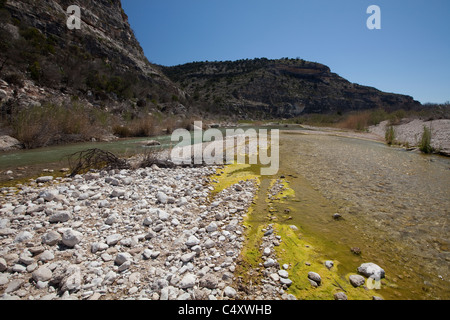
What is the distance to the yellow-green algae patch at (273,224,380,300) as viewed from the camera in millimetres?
1798

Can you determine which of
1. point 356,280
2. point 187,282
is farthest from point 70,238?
point 356,280

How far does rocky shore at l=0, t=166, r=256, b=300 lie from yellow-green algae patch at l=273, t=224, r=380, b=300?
22.5 inches

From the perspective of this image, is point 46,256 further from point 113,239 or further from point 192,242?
point 192,242

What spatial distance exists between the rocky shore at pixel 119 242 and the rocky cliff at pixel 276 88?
51434 mm

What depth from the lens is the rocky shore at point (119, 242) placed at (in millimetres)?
1720

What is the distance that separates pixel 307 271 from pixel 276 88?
2834 inches

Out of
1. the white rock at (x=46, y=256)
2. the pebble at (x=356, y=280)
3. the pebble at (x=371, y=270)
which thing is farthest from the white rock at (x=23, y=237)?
the pebble at (x=371, y=270)

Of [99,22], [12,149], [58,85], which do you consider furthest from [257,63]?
[12,149]

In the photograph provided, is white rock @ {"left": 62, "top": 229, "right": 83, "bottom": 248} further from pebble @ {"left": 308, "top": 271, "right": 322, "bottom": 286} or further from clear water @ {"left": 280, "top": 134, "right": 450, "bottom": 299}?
clear water @ {"left": 280, "top": 134, "right": 450, "bottom": 299}

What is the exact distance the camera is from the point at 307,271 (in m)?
2.07

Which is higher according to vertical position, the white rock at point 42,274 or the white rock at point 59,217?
the white rock at point 59,217

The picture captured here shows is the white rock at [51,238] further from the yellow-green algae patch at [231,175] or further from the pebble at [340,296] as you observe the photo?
the pebble at [340,296]

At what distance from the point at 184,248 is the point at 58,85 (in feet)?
61.2
